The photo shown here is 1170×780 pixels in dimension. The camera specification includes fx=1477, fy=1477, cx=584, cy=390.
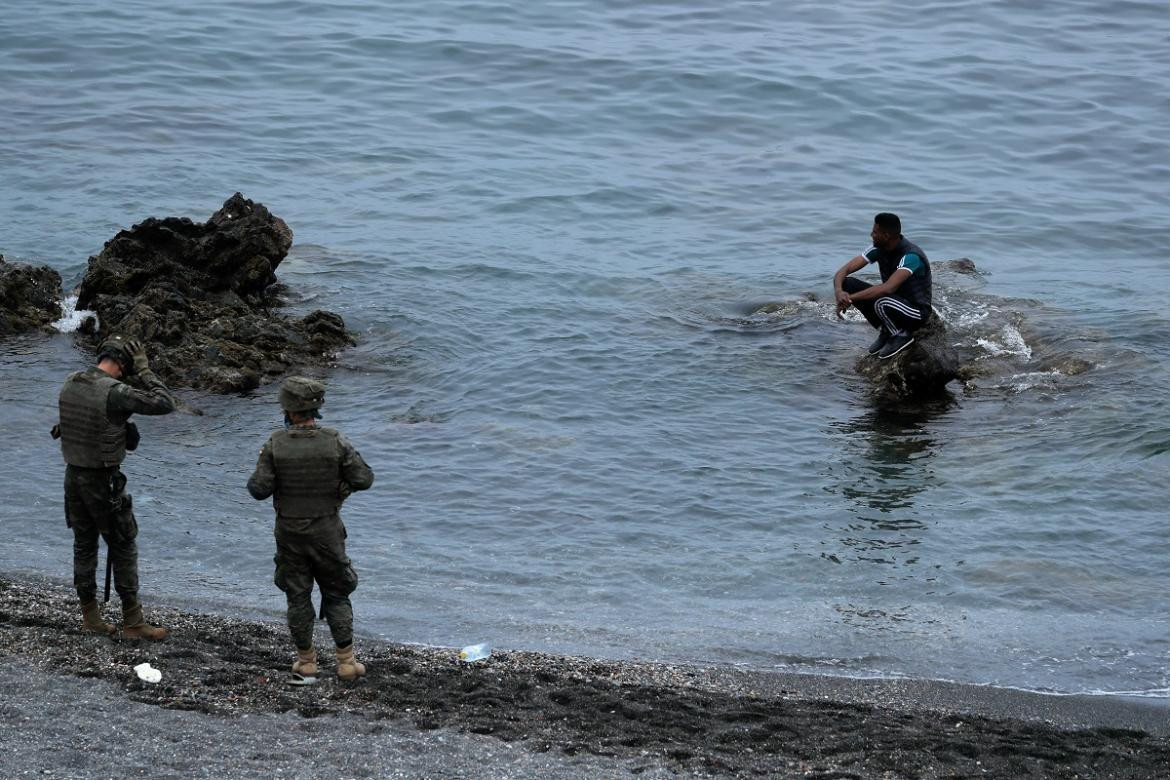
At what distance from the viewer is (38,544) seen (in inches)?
432

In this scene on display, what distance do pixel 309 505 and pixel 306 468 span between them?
218 millimetres

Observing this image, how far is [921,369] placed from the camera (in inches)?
585

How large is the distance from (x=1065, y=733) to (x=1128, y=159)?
20.6m

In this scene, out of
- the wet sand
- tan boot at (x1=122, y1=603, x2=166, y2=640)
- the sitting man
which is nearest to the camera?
the wet sand

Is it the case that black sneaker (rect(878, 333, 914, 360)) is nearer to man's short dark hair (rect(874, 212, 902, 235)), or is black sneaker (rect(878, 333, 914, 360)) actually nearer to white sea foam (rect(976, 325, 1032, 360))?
man's short dark hair (rect(874, 212, 902, 235))

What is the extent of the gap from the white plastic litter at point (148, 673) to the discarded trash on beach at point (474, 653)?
1863 mm

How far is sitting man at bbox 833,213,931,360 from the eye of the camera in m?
15.0

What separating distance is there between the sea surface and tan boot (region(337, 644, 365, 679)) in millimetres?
1109

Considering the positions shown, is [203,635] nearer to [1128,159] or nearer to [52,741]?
[52,741]

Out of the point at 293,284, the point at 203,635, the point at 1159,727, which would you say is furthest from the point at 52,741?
the point at 293,284

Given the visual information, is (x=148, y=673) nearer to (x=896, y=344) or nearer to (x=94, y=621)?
(x=94, y=621)

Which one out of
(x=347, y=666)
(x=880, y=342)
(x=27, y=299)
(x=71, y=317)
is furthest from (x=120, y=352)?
(x=880, y=342)

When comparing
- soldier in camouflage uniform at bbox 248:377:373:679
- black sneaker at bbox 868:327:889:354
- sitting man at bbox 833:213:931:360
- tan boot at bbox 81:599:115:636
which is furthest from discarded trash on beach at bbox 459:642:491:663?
black sneaker at bbox 868:327:889:354

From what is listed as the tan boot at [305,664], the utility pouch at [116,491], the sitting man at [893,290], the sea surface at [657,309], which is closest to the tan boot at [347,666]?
the tan boot at [305,664]
